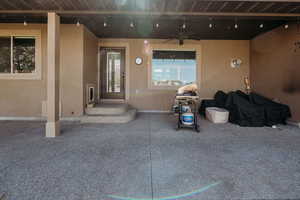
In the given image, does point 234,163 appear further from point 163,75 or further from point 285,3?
point 163,75

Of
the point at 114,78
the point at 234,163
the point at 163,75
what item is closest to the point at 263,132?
the point at 234,163

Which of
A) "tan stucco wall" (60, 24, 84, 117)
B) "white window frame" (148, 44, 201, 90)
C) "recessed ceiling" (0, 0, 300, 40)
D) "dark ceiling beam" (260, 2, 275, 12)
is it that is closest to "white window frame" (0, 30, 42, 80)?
"tan stucco wall" (60, 24, 84, 117)

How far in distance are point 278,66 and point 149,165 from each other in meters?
4.85

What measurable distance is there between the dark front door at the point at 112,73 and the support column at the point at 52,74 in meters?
2.69

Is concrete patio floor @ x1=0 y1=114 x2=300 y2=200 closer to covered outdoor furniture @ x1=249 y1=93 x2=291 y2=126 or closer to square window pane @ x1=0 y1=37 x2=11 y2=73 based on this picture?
covered outdoor furniture @ x1=249 y1=93 x2=291 y2=126

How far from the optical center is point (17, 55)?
4.73 metres

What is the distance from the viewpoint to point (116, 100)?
6.04 meters

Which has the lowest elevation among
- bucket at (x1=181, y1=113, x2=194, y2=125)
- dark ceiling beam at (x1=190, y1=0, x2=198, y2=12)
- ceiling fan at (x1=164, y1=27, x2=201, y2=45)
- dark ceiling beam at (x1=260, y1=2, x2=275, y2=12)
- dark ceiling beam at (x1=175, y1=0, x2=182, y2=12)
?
bucket at (x1=181, y1=113, x2=194, y2=125)

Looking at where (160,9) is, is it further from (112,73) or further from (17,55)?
(17,55)

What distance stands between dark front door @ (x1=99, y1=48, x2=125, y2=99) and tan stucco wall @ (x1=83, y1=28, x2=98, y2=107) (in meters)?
0.29

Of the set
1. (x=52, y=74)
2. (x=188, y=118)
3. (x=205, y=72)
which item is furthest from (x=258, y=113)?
(x=52, y=74)

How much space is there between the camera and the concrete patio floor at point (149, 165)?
159 cm

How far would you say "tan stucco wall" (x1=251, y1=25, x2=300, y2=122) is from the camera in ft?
14.1

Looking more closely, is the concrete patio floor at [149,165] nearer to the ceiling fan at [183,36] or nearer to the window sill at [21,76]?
the window sill at [21,76]
